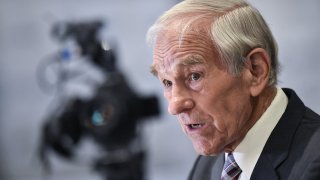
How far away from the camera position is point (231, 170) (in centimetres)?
126

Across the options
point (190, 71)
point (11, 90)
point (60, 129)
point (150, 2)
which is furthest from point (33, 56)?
point (190, 71)

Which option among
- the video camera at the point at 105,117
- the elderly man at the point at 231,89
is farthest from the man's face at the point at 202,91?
the video camera at the point at 105,117

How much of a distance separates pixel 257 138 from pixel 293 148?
9cm

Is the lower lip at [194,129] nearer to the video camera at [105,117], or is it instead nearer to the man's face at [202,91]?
the man's face at [202,91]

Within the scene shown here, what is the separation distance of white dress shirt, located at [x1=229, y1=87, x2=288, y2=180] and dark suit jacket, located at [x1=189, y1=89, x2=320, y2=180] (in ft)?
0.05

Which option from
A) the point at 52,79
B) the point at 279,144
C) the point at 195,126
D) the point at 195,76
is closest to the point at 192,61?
the point at 195,76

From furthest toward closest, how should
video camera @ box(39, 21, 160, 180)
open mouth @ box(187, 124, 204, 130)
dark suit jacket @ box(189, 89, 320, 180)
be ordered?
video camera @ box(39, 21, 160, 180), open mouth @ box(187, 124, 204, 130), dark suit jacket @ box(189, 89, 320, 180)

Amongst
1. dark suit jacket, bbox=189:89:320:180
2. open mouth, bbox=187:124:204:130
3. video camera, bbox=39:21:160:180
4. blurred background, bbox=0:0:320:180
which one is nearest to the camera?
dark suit jacket, bbox=189:89:320:180

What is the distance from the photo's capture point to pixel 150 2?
4621mm

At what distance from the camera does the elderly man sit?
1.18m

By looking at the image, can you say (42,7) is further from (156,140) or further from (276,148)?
(276,148)

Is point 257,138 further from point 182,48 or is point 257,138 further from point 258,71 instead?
point 182,48

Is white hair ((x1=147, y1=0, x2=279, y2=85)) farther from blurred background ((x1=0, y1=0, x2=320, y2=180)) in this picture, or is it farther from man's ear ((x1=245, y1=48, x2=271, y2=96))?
blurred background ((x1=0, y1=0, x2=320, y2=180))

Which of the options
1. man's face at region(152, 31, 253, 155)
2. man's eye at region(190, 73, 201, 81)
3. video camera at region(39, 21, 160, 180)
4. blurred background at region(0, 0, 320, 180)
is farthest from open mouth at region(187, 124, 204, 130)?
blurred background at region(0, 0, 320, 180)
